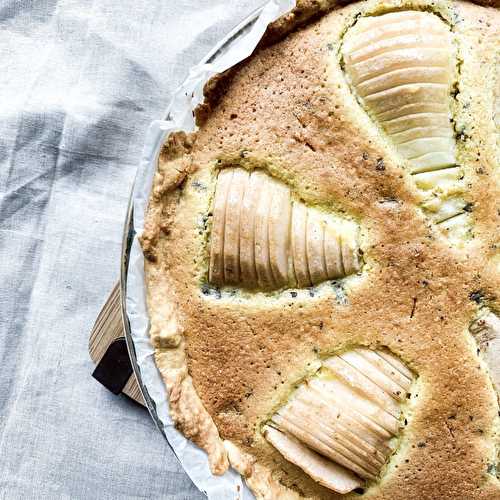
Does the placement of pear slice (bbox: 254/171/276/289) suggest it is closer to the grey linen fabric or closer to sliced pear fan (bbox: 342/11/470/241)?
sliced pear fan (bbox: 342/11/470/241)

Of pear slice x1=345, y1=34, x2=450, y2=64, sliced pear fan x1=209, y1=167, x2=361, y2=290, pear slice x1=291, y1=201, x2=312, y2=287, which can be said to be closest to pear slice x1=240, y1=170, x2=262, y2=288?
sliced pear fan x1=209, y1=167, x2=361, y2=290

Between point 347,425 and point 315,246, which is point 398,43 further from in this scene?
point 347,425

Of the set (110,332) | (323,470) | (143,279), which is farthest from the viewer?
(110,332)

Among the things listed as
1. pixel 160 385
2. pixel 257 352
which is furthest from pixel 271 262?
pixel 160 385

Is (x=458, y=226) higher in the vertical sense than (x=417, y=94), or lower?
lower

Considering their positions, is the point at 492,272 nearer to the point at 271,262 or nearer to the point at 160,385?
the point at 271,262

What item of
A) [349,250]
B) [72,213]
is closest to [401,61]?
[349,250]

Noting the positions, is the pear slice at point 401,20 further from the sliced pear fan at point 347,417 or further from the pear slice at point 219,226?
the sliced pear fan at point 347,417
